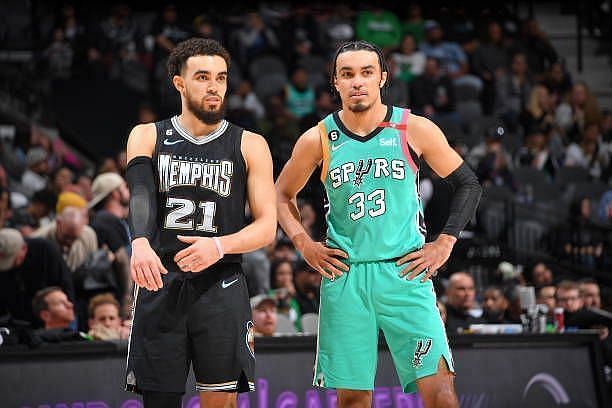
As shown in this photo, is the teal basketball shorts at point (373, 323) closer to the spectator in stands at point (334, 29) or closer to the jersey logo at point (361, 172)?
the jersey logo at point (361, 172)

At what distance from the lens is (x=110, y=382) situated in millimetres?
7238

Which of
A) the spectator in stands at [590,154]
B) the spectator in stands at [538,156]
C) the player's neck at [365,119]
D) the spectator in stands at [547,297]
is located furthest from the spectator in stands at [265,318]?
the spectator in stands at [590,154]

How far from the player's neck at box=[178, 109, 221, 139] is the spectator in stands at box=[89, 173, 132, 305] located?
3349 mm

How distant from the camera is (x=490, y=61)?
17.1 meters

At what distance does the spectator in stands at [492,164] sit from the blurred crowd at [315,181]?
2cm

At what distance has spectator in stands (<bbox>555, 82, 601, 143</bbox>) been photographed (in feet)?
53.0

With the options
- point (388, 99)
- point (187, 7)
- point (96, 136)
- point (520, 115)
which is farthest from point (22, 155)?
point (520, 115)

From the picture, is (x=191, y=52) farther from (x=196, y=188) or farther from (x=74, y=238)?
(x=74, y=238)

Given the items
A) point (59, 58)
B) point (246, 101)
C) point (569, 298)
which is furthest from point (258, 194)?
point (59, 58)

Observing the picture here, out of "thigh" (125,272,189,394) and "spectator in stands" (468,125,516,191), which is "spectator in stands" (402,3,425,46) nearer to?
"spectator in stands" (468,125,516,191)

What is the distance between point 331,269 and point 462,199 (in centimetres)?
73

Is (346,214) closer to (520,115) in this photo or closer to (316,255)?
(316,255)

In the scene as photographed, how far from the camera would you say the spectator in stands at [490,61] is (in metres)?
16.5

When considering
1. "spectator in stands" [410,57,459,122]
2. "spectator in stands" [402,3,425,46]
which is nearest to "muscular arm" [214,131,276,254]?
"spectator in stands" [410,57,459,122]
